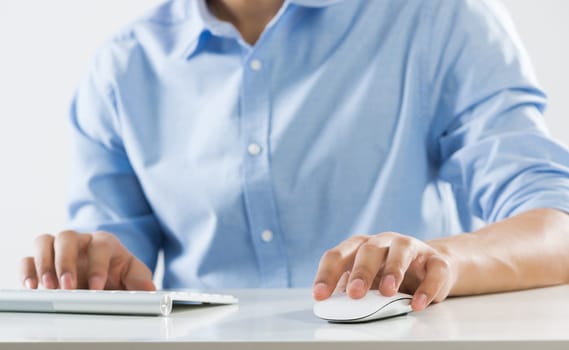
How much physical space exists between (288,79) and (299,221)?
0.22m

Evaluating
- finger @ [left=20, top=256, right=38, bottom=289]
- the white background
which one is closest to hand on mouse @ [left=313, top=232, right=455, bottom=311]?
finger @ [left=20, top=256, right=38, bottom=289]

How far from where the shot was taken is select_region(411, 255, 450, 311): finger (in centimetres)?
71

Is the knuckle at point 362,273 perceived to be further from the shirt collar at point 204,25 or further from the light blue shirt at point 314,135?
the shirt collar at point 204,25

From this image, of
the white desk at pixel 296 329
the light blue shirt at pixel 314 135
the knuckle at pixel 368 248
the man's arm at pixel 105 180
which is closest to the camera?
the white desk at pixel 296 329

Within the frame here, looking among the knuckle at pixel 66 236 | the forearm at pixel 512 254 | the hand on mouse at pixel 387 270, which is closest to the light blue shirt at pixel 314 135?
the forearm at pixel 512 254

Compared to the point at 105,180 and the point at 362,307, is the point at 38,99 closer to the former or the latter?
the point at 105,180

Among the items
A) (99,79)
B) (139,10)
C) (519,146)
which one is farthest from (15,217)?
(519,146)

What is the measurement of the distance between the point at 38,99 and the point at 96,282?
4.68 ft

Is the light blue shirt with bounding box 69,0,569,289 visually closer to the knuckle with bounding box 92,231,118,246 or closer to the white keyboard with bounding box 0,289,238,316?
the knuckle with bounding box 92,231,118,246

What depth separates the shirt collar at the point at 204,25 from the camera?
132 cm

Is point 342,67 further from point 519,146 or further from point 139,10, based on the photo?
point 139,10

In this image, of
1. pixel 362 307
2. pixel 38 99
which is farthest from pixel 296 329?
pixel 38 99

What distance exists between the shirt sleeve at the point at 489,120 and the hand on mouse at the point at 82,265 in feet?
1.47

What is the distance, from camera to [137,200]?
1432mm
